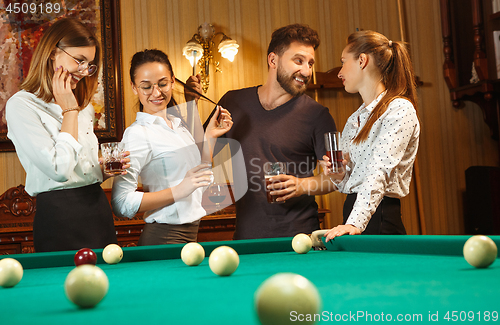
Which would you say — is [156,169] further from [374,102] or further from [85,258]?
[374,102]

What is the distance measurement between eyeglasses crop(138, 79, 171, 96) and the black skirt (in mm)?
621

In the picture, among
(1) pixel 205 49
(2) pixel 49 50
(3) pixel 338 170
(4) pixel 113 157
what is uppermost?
(1) pixel 205 49

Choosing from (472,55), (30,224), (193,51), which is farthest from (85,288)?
(472,55)

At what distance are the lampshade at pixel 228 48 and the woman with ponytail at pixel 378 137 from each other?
193 cm

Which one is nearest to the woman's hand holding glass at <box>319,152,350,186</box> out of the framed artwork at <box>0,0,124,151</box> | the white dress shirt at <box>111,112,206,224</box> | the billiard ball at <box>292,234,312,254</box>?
the billiard ball at <box>292,234,312,254</box>

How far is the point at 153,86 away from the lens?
2.29m

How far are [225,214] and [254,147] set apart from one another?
4.20 feet

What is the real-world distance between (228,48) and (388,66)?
215 cm

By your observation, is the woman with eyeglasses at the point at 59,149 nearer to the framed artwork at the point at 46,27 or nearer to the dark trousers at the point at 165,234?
the dark trousers at the point at 165,234

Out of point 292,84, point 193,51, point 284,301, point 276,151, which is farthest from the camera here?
point 193,51

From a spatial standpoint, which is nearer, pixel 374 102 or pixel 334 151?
pixel 334 151

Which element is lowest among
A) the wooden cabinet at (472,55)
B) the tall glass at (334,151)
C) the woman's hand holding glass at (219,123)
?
the tall glass at (334,151)

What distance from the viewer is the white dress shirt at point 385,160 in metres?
1.83

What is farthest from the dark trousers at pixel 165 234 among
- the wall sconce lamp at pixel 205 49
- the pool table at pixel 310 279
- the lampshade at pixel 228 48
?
the lampshade at pixel 228 48
